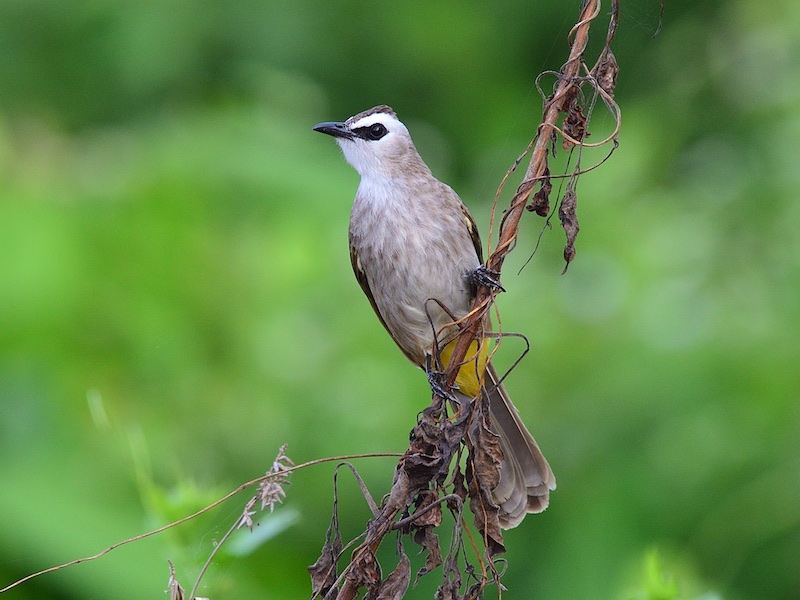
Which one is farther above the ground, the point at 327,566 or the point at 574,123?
the point at 574,123

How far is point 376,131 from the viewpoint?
3041 millimetres

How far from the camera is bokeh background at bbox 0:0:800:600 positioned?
10.3 feet

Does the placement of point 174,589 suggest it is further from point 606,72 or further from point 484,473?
point 606,72

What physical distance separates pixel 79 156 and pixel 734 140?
2.69m

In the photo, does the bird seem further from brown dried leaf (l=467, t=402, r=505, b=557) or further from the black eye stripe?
brown dried leaf (l=467, t=402, r=505, b=557)

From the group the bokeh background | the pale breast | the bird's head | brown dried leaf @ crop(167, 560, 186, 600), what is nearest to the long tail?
the pale breast

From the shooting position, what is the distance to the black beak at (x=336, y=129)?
2.94 m

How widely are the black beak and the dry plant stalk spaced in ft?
4.13

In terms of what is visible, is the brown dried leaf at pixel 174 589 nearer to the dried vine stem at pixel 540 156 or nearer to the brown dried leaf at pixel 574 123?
the dried vine stem at pixel 540 156

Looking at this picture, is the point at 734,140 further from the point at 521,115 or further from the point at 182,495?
the point at 182,495

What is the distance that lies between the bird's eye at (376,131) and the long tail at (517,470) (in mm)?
735

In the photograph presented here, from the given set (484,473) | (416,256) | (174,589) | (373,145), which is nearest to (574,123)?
(484,473)

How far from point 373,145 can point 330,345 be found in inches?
31.9

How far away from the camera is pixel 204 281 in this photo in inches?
140
